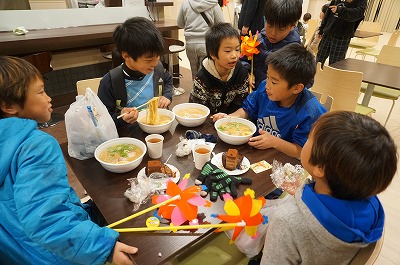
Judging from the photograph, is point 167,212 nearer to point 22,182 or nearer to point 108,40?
point 22,182

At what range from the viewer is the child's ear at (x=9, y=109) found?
0.96m

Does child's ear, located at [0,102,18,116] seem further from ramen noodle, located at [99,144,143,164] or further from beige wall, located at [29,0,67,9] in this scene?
beige wall, located at [29,0,67,9]

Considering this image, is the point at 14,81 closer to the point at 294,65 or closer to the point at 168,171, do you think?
the point at 168,171

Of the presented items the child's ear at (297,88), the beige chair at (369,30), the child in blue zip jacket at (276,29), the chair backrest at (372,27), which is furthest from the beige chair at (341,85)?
the chair backrest at (372,27)

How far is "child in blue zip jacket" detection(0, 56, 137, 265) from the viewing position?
0.79 m

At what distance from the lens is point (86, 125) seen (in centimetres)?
123

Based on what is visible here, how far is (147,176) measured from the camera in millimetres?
1132

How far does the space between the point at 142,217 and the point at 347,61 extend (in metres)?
3.56

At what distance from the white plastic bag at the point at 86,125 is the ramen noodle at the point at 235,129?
2.09 feet

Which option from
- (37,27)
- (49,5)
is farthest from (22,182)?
(49,5)

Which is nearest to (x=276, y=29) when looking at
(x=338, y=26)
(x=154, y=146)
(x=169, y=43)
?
(x=154, y=146)

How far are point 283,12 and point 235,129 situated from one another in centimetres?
117

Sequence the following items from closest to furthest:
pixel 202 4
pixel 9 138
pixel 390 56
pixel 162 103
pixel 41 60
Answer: pixel 9 138
pixel 162 103
pixel 41 60
pixel 202 4
pixel 390 56

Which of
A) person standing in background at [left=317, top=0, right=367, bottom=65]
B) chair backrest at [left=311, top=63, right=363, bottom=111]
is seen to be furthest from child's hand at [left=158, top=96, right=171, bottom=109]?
person standing in background at [left=317, top=0, right=367, bottom=65]
